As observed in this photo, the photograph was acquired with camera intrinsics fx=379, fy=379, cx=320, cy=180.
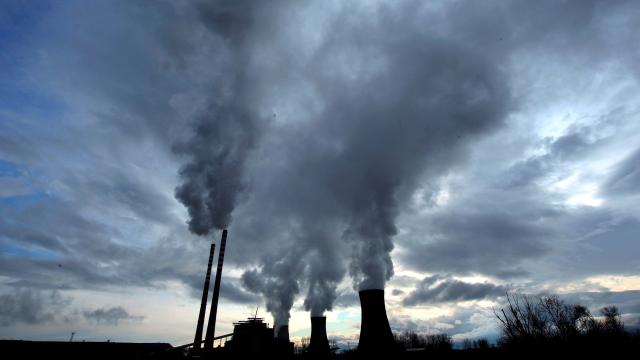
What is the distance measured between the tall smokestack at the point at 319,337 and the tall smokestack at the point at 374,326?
10.7 m

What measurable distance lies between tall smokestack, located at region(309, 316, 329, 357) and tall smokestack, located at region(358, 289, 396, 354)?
1071cm

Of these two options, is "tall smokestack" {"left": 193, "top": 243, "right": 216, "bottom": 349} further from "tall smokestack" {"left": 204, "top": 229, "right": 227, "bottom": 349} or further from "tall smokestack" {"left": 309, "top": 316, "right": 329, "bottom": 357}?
"tall smokestack" {"left": 309, "top": 316, "right": 329, "bottom": 357}

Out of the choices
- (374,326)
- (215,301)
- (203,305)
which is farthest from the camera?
(203,305)

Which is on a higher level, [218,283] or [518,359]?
[218,283]

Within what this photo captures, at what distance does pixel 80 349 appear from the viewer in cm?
3188

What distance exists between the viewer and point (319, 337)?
120 feet

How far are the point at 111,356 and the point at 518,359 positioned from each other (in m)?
31.2

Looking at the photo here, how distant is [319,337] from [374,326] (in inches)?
521

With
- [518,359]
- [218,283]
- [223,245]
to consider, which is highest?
[223,245]

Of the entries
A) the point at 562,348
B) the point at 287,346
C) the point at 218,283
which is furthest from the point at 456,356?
the point at 218,283

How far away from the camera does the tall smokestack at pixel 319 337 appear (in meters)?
35.4

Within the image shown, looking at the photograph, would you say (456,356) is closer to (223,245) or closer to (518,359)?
(518,359)

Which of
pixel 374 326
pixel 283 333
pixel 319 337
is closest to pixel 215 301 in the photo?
pixel 319 337

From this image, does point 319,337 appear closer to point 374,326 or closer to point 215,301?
point 215,301
